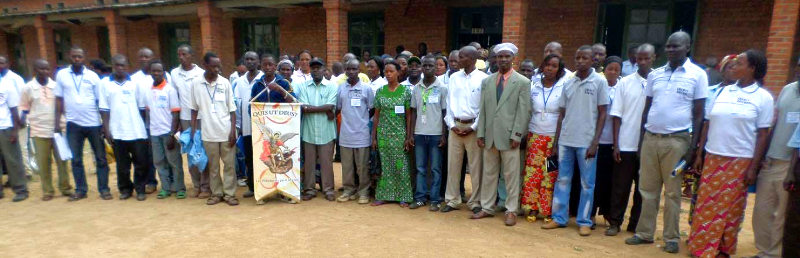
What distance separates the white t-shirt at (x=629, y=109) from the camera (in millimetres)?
3775

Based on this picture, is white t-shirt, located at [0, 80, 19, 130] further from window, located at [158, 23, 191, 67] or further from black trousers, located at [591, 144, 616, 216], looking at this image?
window, located at [158, 23, 191, 67]

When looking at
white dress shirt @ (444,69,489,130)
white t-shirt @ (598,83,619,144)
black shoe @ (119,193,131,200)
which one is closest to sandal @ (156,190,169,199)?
black shoe @ (119,193,131,200)

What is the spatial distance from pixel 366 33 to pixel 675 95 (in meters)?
9.26

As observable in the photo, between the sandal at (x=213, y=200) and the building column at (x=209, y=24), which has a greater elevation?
the building column at (x=209, y=24)

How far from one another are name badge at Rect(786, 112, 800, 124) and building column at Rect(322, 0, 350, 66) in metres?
8.13

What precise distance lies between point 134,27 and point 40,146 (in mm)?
11737

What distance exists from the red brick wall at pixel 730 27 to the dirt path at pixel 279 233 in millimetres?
4347

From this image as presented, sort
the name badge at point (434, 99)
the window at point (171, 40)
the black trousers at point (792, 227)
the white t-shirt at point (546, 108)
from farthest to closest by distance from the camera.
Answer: the window at point (171, 40) < the name badge at point (434, 99) < the white t-shirt at point (546, 108) < the black trousers at point (792, 227)

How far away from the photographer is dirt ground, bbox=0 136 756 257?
12.4 ft

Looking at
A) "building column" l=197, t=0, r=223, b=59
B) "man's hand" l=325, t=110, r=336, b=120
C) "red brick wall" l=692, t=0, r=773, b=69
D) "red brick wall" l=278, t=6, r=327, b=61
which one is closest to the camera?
"man's hand" l=325, t=110, r=336, b=120

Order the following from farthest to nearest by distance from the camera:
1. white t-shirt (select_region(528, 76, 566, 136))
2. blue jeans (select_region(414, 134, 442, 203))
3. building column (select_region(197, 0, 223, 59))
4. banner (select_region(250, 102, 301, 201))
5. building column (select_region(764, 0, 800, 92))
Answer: building column (select_region(197, 0, 223, 59)), building column (select_region(764, 0, 800, 92)), banner (select_region(250, 102, 301, 201)), blue jeans (select_region(414, 134, 442, 203)), white t-shirt (select_region(528, 76, 566, 136))

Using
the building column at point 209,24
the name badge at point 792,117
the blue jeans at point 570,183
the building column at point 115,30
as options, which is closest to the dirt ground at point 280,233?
the blue jeans at point 570,183

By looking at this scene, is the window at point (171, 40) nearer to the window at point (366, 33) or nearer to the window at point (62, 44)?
the window at point (62, 44)

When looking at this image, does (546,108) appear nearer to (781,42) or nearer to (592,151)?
(592,151)
